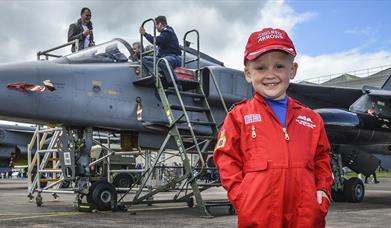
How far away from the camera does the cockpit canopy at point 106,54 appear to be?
317 inches

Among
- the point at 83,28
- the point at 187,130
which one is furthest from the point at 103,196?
the point at 83,28

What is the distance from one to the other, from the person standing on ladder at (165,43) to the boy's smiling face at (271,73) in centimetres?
604

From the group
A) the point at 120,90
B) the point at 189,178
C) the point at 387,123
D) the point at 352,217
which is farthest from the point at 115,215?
the point at 387,123

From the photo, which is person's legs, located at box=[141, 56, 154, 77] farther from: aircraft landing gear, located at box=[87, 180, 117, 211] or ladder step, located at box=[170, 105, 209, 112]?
aircraft landing gear, located at box=[87, 180, 117, 211]

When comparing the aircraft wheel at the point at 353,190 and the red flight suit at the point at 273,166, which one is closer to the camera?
the red flight suit at the point at 273,166

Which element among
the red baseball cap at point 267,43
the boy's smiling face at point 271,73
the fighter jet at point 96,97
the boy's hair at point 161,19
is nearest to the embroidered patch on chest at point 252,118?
the boy's smiling face at point 271,73

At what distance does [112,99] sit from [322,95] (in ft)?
19.9

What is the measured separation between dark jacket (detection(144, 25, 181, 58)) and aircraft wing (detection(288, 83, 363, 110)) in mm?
3834

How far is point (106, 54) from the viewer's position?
8.30 m

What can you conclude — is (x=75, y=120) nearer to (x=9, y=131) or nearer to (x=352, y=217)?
(x=352, y=217)

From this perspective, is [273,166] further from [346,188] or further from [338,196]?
[338,196]

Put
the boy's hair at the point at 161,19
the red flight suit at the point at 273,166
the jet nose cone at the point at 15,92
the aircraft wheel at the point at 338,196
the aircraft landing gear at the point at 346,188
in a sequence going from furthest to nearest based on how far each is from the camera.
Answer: the aircraft wheel at the point at 338,196 → the aircraft landing gear at the point at 346,188 → the boy's hair at the point at 161,19 → the jet nose cone at the point at 15,92 → the red flight suit at the point at 273,166

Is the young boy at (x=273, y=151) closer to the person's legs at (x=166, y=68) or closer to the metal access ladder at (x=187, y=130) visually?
the metal access ladder at (x=187, y=130)

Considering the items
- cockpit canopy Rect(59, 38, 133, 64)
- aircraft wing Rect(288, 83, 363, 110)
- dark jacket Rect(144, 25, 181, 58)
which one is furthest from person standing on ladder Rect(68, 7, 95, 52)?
aircraft wing Rect(288, 83, 363, 110)
